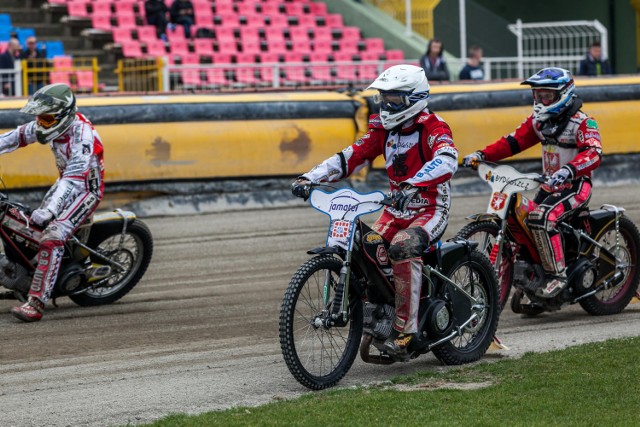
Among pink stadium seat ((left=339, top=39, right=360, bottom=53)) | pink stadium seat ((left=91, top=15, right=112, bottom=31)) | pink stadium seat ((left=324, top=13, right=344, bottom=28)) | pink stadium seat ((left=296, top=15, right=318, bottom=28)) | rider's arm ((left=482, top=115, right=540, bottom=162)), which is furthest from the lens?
pink stadium seat ((left=324, top=13, right=344, bottom=28))

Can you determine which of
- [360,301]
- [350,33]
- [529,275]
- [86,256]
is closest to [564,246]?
[529,275]

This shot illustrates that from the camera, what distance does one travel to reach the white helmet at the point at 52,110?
32.4 feet

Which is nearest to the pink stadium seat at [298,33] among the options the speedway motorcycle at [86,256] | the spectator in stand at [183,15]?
the spectator in stand at [183,15]

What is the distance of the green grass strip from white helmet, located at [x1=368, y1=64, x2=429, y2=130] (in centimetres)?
166

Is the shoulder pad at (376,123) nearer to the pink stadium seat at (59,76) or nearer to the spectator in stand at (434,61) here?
the pink stadium seat at (59,76)

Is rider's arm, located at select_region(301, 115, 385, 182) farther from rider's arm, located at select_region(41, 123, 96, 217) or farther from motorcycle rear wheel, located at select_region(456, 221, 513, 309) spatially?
rider's arm, located at select_region(41, 123, 96, 217)

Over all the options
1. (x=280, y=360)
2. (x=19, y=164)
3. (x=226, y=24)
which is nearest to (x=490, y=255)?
(x=280, y=360)

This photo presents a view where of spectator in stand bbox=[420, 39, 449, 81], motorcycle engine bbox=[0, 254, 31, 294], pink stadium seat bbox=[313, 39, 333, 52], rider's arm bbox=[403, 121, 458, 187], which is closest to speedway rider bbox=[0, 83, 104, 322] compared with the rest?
motorcycle engine bbox=[0, 254, 31, 294]

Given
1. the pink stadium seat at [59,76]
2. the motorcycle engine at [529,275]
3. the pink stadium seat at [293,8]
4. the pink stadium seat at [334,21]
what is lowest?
the motorcycle engine at [529,275]

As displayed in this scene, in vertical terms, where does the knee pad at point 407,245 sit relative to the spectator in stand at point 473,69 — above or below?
below

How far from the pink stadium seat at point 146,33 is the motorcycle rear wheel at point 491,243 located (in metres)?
15.1

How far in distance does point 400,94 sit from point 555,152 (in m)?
2.45

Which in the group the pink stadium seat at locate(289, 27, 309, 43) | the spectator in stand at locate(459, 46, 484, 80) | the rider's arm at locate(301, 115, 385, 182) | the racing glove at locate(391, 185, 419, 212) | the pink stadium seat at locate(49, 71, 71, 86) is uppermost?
the pink stadium seat at locate(289, 27, 309, 43)

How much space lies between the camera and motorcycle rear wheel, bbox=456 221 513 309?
9133 mm
